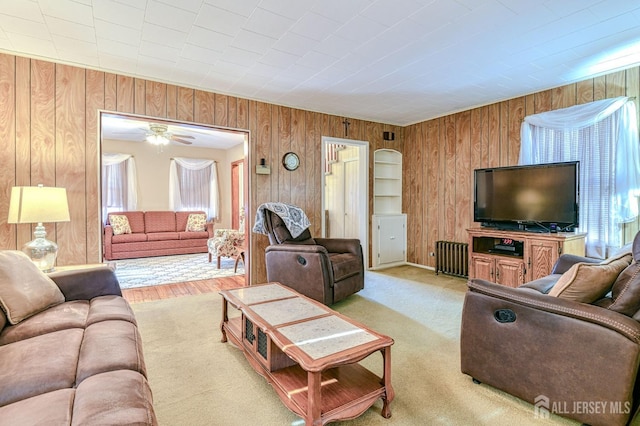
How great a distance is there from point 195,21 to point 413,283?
3880 mm

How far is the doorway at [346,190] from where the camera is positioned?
5277mm

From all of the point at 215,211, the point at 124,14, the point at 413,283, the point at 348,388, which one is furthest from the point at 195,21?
the point at 215,211

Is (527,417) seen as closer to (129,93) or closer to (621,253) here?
(621,253)

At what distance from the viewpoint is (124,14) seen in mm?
2301

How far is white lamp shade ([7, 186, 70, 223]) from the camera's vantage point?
7.91 feet

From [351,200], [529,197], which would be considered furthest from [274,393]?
[351,200]

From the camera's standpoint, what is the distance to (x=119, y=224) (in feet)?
21.8

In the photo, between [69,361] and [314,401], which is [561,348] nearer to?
[314,401]

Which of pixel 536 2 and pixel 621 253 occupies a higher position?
pixel 536 2

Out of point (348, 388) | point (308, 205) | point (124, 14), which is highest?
point (124, 14)

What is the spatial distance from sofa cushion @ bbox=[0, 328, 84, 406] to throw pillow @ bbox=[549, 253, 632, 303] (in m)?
2.35

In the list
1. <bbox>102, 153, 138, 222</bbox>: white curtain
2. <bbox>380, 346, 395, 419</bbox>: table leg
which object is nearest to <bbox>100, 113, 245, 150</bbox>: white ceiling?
<bbox>102, 153, 138, 222</bbox>: white curtain

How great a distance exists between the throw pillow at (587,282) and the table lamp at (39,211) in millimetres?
3556

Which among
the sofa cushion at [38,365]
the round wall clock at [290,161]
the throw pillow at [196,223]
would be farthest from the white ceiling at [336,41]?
the throw pillow at [196,223]
